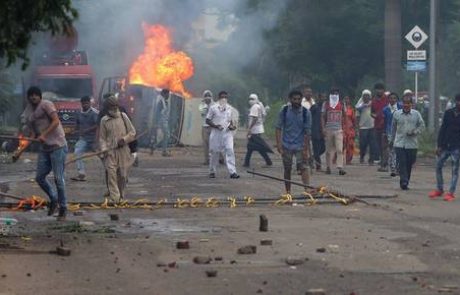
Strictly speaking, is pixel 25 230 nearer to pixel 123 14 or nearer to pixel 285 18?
→ pixel 123 14

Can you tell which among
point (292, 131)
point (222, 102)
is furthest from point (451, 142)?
point (222, 102)

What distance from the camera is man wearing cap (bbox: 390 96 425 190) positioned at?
19.2 meters

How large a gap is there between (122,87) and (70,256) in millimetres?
26840

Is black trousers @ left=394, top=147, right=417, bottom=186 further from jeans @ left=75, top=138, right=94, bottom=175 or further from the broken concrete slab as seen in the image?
the broken concrete slab

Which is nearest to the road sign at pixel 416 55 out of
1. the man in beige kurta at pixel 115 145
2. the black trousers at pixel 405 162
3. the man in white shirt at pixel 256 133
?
the man in white shirt at pixel 256 133

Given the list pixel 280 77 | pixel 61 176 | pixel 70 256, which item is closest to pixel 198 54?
pixel 280 77

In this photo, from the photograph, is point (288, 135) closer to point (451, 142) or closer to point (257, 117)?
point (451, 142)

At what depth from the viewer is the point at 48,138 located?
14.1 meters

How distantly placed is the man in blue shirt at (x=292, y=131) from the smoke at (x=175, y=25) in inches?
610

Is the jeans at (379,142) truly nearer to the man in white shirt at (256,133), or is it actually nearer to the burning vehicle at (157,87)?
the man in white shirt at (256,133)

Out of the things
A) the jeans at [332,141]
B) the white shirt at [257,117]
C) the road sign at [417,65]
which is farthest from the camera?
the road sign at [417,65]

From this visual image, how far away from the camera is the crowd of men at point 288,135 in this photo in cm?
1423

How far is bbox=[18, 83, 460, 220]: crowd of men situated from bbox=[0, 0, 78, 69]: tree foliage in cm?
413

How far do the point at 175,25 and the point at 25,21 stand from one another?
99.6ft
